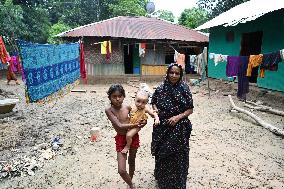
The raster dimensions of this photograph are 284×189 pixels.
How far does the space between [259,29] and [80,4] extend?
20.4 metres

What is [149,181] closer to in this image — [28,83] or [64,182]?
[64,182]

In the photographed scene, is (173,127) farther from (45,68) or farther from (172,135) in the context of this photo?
(45,68)

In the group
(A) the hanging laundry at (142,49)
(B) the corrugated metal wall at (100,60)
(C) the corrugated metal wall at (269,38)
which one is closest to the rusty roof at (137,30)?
(A) the hanging laundry at (142,49)

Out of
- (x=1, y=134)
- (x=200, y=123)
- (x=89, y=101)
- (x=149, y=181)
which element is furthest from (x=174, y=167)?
(x=89, y=101)

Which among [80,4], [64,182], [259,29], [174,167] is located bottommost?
[64,182]

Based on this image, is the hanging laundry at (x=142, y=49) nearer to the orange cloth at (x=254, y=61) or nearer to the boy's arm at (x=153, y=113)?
the orange cloth at (x=254, y=61)

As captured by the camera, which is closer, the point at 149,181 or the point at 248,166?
the point at 149,181

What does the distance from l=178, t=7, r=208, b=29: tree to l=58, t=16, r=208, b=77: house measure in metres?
5.11

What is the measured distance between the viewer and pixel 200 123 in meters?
7.35

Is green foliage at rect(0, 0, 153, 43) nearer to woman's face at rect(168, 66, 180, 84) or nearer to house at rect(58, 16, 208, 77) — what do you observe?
house at rect(58, 16, 208, 77)

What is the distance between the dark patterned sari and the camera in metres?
3.11

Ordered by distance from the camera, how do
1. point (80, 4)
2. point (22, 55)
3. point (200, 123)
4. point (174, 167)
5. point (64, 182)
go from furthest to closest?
1. point (80, 4)
2. point (200, 123)
3. point (22, 55)
4. point (64, 182)
5. point (174, 167)

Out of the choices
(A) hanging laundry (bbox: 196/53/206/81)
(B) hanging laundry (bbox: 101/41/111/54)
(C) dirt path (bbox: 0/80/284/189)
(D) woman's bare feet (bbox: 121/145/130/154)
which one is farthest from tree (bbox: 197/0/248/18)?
(D) woman's bare feet (bbox: 121/145/130/154)

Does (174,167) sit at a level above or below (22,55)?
below
